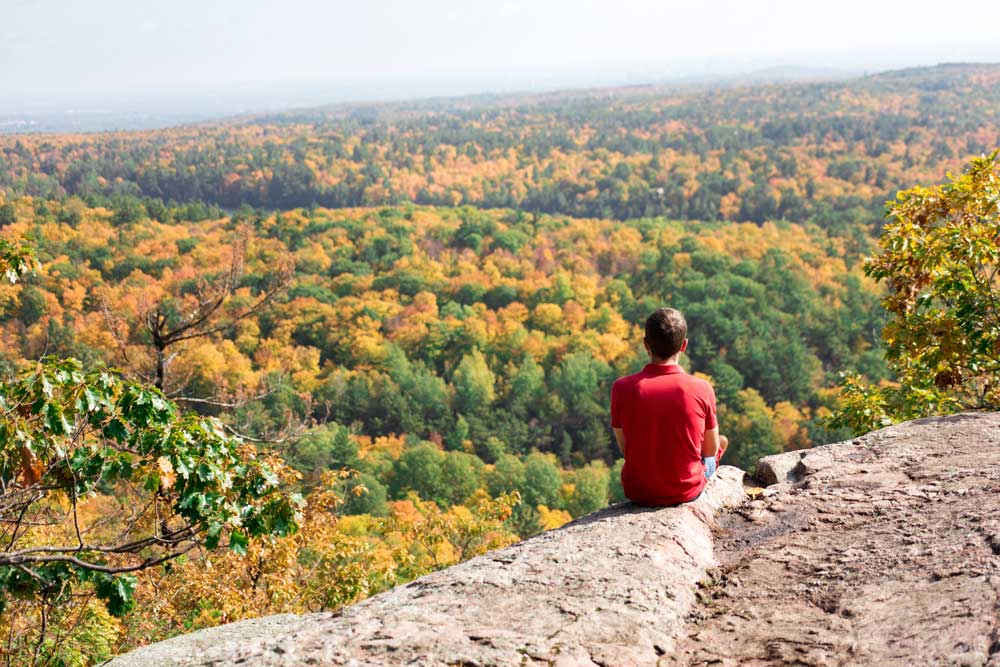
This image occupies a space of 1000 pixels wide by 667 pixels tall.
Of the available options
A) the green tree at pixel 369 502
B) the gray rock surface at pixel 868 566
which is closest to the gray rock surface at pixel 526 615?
the gray rock surface at pixel 868 566

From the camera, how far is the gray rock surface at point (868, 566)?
13.3ft

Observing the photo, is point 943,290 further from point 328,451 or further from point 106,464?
point 328,451

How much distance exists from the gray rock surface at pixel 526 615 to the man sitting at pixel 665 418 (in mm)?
307

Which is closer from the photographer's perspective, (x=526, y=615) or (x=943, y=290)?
(x=526, y=615)

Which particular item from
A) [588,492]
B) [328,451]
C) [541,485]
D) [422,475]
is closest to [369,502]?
[328,451]

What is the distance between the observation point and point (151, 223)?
81250mm

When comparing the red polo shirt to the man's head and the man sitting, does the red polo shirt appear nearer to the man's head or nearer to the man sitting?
the man sitting

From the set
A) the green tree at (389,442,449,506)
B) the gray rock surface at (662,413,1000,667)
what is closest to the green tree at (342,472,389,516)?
the green tree at (389,442,449,506)

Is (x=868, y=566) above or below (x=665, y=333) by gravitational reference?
below

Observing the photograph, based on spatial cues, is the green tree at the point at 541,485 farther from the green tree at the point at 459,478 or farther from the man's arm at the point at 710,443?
the man's arm at the point at 710,443

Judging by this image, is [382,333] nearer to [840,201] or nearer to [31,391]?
[31,391]

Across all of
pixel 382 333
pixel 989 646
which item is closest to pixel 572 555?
pixel 989 646

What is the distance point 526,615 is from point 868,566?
2.16 m

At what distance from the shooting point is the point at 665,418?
17.5 ft
